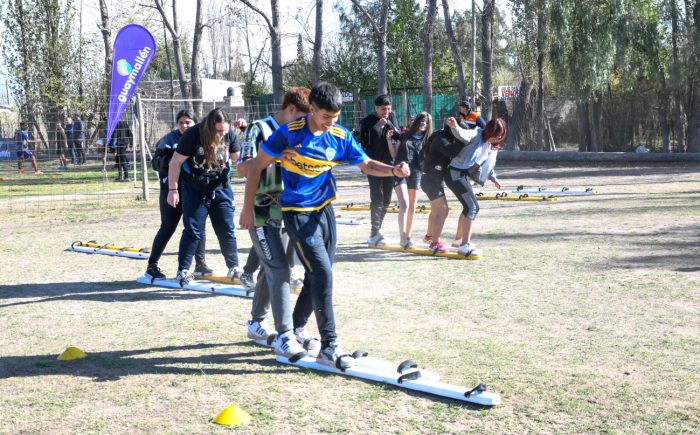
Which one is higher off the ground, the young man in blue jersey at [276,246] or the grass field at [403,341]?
the young man in blue jersey at [276,246]

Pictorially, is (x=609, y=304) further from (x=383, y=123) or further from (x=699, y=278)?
(x=383, y=123)

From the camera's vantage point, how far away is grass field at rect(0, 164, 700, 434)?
4504 millimetres

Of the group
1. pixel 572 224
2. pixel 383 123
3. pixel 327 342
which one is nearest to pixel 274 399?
pixel 327 342

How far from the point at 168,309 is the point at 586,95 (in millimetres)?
24850

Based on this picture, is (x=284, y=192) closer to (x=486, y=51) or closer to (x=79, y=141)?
(x=486, y=51)

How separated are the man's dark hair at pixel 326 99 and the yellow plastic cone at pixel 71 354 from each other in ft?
8.49

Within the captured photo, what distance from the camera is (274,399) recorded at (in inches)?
190

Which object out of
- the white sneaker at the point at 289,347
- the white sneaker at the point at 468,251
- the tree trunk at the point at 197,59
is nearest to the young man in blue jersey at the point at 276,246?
the white sneaker at the point at 289,347

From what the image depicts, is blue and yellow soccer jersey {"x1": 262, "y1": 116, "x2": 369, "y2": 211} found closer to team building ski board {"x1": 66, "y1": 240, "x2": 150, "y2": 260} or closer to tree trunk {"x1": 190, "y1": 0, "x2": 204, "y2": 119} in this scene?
team building ski board {"x1": 66, "y1": 240, "x2": 150, "y2": 260}

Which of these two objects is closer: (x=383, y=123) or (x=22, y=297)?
Result: (x=22, y=297)

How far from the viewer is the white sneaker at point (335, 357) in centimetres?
525

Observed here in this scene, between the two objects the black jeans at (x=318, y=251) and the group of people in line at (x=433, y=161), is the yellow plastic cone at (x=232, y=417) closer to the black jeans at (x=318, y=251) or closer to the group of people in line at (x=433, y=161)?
the black jeans at (x=318, y=251)

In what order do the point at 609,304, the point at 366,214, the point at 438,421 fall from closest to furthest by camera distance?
1. the point at 438,421
2. the point at 609,304
3. the point at 366,214

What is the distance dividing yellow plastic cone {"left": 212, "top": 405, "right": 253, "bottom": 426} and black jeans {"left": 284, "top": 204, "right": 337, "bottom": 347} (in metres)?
1.02
